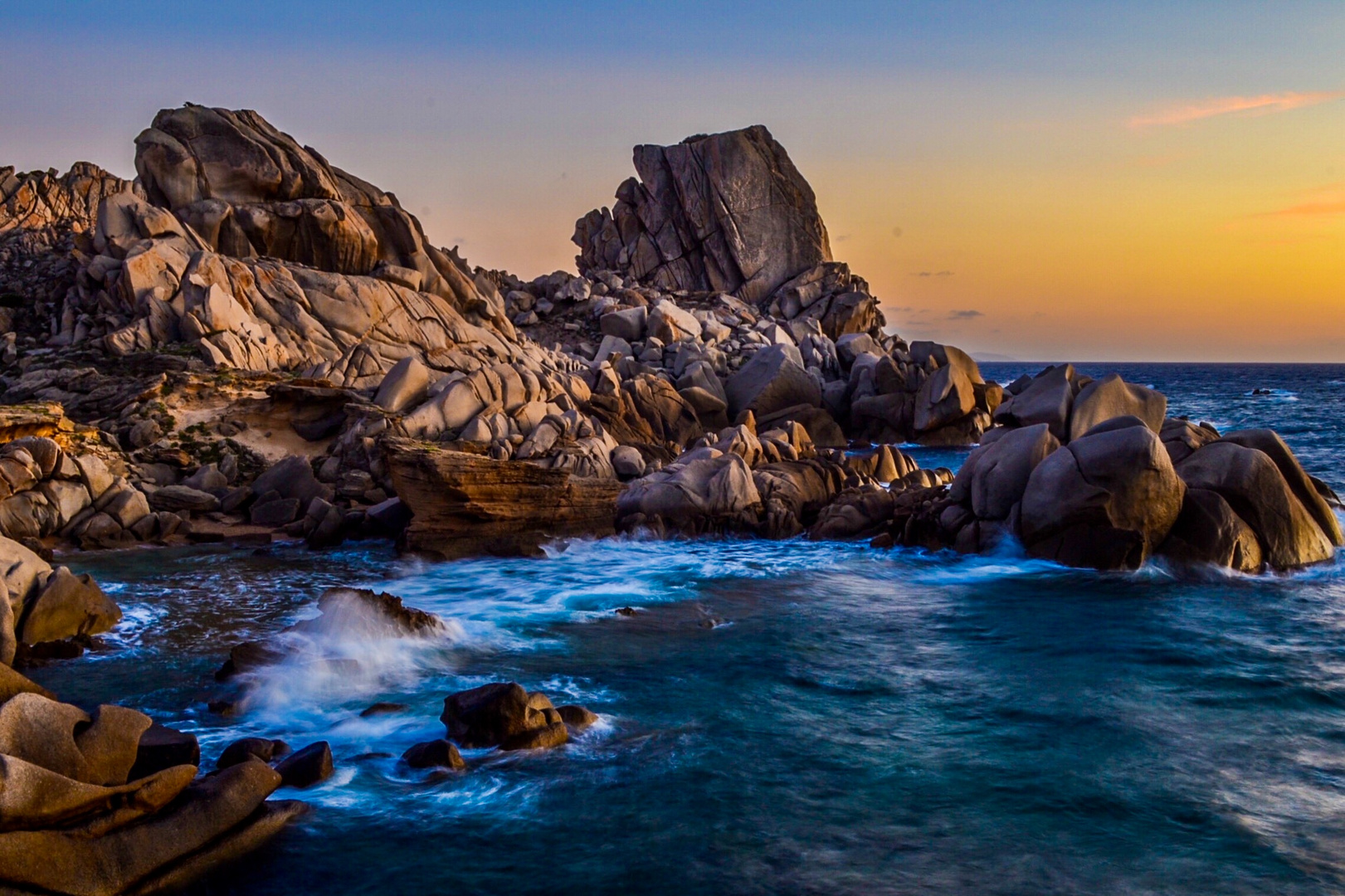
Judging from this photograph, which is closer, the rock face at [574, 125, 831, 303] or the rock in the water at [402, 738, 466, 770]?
the rock in the water at [402, 738, 466, 770]

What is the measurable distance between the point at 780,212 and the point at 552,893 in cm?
8063

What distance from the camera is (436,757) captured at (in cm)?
1058

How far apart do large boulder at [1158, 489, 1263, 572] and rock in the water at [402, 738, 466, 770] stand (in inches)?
635

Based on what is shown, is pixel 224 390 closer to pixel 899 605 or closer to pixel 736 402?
pixel 899 605

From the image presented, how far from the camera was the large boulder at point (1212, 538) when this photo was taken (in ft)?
67.2

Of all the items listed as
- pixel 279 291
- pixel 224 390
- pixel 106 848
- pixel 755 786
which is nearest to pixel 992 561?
pixel 755 786

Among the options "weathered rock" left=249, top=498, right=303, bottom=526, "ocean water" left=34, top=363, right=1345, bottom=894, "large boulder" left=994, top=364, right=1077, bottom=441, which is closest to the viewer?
"ocean water" left=34, top=363, right=1345, bottom=894

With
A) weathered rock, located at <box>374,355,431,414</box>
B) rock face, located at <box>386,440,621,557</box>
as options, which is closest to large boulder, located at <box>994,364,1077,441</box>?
Answer: rock face, located at <box>386,440,621,557</box>

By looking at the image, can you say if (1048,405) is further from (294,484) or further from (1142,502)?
(294,484)

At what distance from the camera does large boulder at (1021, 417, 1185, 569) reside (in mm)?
20469

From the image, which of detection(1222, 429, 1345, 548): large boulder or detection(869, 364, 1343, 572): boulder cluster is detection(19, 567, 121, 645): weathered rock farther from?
detection(1222, 429, 1345, 548): large boulder

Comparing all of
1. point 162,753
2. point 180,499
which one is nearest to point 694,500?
point 180,499

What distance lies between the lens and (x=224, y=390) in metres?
29.8

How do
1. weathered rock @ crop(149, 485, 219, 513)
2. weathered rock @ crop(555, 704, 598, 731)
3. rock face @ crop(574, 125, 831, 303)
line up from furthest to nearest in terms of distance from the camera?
rock face @ crop(574, 125, 831, 303) → weathered rock @ crop(149, 485, 219, 513) → weathered rock @ crop(555, 704, 598, 731)
